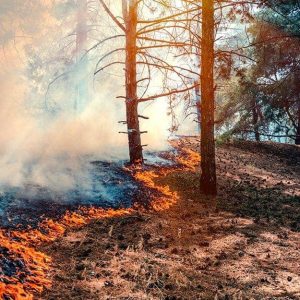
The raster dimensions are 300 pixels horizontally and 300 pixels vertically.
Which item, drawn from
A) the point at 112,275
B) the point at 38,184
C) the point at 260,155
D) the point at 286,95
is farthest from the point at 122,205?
the point at 286,95

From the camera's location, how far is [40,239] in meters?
6.06

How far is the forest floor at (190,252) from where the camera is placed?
472 centimetres

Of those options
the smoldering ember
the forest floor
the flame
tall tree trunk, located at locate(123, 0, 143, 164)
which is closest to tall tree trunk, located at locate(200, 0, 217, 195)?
the smoldering ember

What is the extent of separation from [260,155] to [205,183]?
346 inches

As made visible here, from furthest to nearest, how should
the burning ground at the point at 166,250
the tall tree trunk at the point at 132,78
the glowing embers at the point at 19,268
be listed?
the tall tree trunk at the point at 132,78 → the burning ground at the point at 166,250 → the glowing embers at the point at 19,268

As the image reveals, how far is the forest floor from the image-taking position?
15.5 ft

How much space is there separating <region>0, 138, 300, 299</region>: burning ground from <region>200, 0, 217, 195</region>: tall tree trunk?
1.87ft

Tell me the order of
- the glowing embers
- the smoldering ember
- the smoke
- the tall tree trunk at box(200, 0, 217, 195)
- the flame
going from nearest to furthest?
the glowing embers → the flame → the smoldering ember → the smoke → the tall tree trunk at box(200, 0, 217, 195)

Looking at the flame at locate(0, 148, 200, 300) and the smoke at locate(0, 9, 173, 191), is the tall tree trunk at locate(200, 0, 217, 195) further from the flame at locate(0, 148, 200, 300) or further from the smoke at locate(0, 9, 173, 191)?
the smoke at locate(0, 9, 173, 191)

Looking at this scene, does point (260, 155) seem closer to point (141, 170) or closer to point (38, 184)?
point (141, 170)

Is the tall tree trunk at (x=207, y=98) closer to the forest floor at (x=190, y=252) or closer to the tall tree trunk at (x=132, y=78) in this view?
the forest floor at (x=190, y=252)

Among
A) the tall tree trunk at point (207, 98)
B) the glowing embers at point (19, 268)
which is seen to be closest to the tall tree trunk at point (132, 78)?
the tall tree trunk at point (207, 98)

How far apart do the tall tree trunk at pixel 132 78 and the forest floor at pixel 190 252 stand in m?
1.61

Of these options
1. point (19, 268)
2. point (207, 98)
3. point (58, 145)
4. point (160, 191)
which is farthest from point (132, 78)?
point (19, 268)
